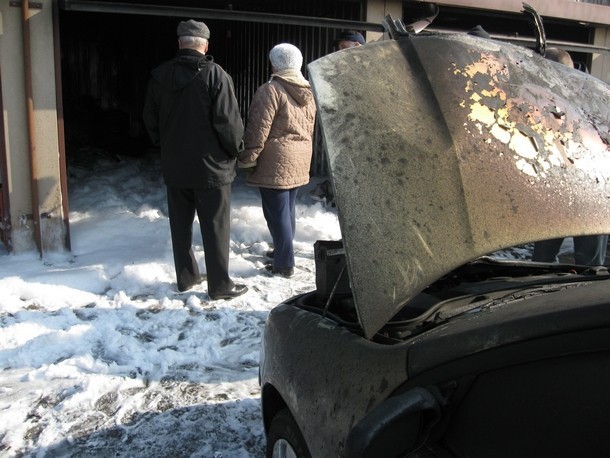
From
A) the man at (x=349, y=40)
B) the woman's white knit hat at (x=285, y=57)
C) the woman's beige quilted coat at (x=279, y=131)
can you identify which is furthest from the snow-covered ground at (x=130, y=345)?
the man at (x=349, y=40)

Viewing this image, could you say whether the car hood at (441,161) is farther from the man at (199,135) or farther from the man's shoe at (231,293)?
the man's shoe at (231,293)

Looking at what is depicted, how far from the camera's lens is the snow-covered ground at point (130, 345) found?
321 centimetres

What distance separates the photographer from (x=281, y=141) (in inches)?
207

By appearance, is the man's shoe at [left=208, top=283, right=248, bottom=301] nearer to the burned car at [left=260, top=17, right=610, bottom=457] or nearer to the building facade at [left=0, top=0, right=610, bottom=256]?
the building facade at [left=0, top=0, right=610, bottom=256]

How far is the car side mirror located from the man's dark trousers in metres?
3.46

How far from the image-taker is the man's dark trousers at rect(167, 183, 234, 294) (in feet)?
15.8

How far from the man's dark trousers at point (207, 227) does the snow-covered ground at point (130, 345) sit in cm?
21

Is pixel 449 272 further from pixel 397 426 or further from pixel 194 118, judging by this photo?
pixel 194 118

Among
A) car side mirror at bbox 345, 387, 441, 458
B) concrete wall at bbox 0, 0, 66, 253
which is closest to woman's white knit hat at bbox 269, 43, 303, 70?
concrete wall at bbox 0, 0, 66, 253

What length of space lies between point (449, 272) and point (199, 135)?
10.3ft

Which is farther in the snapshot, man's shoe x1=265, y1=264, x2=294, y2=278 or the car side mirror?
man's shoe x1=265, y1=264, x2=294, y2=278

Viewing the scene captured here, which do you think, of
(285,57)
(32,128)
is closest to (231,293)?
(285,57)

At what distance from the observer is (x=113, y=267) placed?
548 centimetres

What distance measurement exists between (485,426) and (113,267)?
4539 mm
